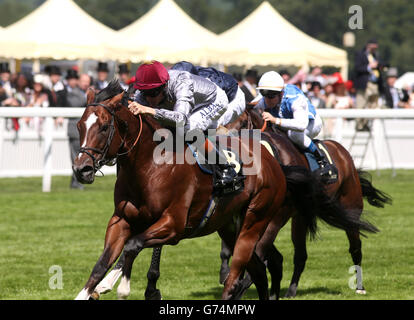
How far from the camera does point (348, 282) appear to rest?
311 inches

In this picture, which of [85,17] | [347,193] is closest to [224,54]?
[85,17]

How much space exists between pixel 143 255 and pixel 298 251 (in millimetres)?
2287

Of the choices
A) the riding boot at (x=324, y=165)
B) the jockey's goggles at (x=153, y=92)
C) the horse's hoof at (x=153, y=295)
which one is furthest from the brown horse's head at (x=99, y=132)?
the riding boot at (x=324, y=165)

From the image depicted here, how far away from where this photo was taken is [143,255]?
9.53m

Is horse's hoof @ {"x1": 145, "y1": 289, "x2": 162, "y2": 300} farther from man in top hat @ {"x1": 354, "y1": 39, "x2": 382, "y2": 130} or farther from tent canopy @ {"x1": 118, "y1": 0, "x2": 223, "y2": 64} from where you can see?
tent canopy @ {"x1": 118, "y1": 0, "x2": 223, "y2": 64}

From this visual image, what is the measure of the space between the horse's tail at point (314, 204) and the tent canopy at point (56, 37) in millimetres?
14722

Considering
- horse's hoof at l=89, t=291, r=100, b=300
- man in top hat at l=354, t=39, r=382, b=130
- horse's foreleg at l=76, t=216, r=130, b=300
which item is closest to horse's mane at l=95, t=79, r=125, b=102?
horse's foreleg at l=76, t=216, r=130, b=300

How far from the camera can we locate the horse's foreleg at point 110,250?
563 centimetres

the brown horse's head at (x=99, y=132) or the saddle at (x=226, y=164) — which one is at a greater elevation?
the brown horse's head at (x=99, y=132)

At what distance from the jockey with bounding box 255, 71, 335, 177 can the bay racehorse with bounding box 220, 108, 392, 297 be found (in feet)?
0.38

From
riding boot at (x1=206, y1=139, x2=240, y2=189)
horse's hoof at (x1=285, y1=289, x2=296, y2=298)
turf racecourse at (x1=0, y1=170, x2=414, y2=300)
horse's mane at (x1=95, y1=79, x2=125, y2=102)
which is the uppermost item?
horse's mane at (x1=95, y1=79, x2=125, y2=102)

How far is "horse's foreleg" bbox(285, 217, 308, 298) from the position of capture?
7.53 meters

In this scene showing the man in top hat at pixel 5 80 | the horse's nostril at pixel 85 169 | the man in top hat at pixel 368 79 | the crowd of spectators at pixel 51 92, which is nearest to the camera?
the horse's nostril at pixel 85 169

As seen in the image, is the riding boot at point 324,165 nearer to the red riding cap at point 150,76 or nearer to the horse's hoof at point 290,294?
the horse's hoof at point 290,294
